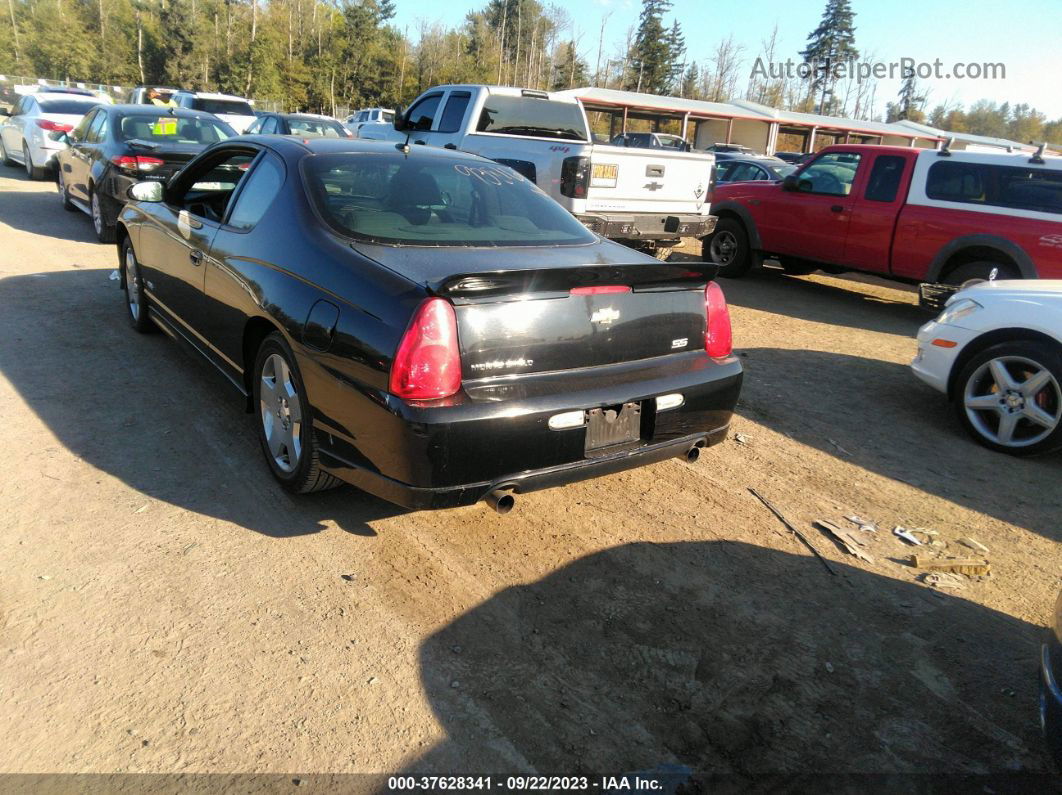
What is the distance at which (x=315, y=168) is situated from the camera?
13.1 feet

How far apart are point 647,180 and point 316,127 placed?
33.2ft

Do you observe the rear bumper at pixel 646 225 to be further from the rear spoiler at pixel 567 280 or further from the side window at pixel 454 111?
the rear spoiler at pixel 567 280

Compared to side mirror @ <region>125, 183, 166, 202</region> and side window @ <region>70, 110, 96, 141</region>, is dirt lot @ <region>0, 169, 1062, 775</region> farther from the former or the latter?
side window @ <region>70, 110, 96, 141</region>

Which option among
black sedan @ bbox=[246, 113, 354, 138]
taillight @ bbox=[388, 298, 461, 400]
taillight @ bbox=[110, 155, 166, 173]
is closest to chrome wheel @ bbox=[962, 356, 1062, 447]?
taillight @ bbox=[388, 298, 461, 400]

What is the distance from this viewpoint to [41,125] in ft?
50.7

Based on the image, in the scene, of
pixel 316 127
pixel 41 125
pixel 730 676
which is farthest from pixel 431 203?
pixel 41 125

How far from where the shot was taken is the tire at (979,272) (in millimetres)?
8164

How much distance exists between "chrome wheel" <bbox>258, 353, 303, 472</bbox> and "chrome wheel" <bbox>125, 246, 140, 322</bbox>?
2803 mm

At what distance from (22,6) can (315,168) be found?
92.0 m

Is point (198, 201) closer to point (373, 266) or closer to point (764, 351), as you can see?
point (373, 266)

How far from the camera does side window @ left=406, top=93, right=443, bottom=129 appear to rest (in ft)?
35.2

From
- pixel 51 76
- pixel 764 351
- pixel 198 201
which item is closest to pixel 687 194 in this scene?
pixel 764 351

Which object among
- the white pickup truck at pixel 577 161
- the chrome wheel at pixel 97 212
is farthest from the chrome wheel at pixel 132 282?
the chrome wheel at pixel 97 212

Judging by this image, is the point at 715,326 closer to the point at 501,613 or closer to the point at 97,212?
the point at 501,613
